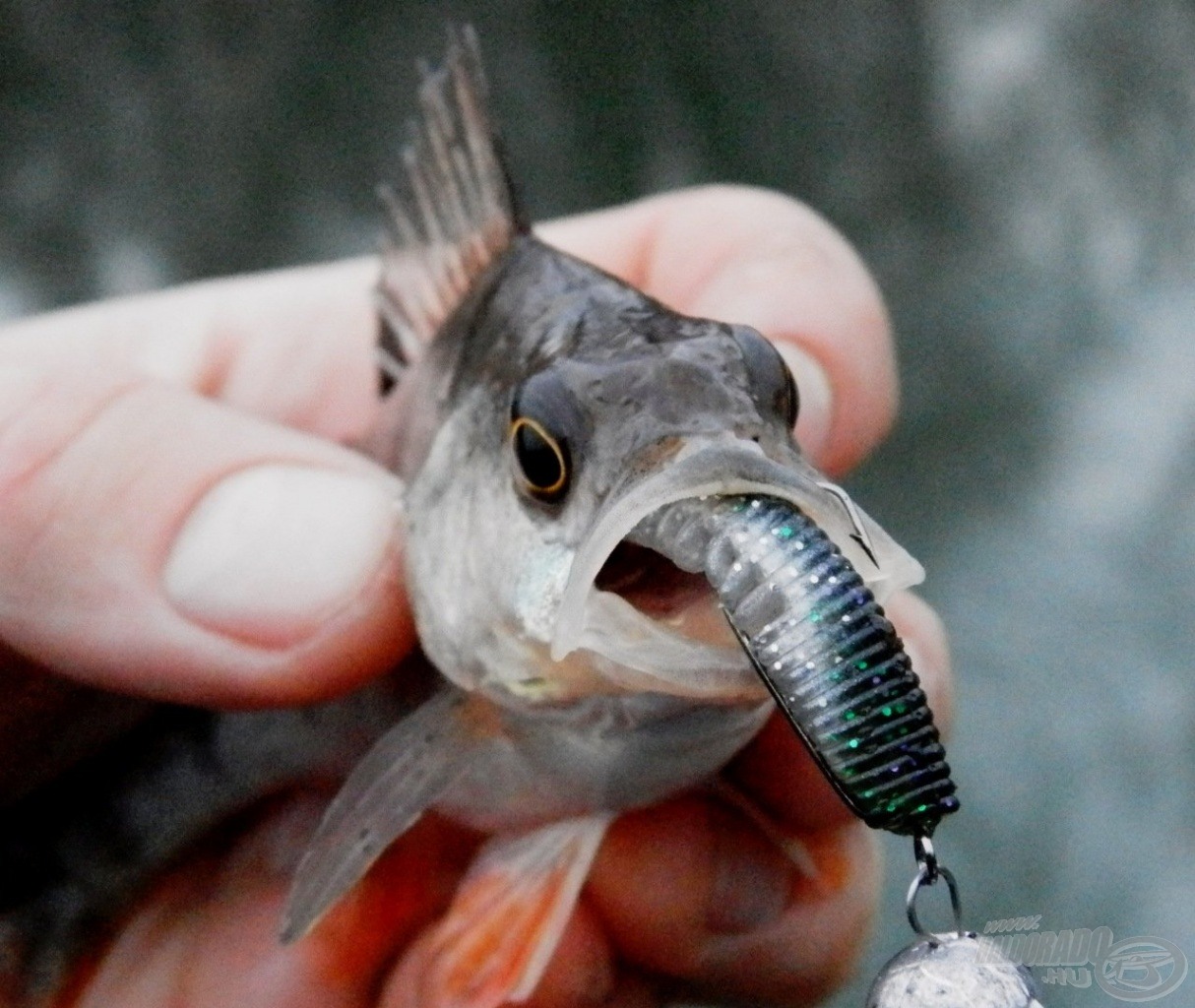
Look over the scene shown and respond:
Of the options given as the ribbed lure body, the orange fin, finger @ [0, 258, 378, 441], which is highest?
the ribbed lure body

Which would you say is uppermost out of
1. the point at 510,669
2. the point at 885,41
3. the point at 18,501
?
the point at 18,501

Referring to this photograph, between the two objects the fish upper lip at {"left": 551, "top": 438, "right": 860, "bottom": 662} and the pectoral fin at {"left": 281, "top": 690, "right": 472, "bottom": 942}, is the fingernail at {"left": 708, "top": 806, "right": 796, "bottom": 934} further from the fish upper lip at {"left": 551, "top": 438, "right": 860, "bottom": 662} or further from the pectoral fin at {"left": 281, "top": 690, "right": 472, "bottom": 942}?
the fish upper lip at {"left": 551, "top": 438, "right": 860, "bottom": 662}

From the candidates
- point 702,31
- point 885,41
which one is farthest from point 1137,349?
point 702,31

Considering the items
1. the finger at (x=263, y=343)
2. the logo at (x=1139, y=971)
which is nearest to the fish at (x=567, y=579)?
the logo at (x=1139, y=971)

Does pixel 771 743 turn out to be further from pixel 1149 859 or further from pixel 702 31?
pixel 702 31

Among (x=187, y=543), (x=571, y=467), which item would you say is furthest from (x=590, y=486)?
→ (x=187, y=543)

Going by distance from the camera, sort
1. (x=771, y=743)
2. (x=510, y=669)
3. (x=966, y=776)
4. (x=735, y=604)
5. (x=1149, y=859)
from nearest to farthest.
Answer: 1. (x=735, y=604)
2. (x=510, y=669)
3. (x=771, y=743)
4. (x=1149, y=859)
5. (x=966, y=776)

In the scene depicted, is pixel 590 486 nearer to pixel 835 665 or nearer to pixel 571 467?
pixel 571 467

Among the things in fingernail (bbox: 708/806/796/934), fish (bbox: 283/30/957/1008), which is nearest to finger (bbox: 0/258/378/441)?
fish (bbox: 283/30/957/1008)

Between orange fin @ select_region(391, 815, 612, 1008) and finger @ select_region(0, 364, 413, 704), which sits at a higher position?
finger @ select_region(0, 364, 413, 704)
